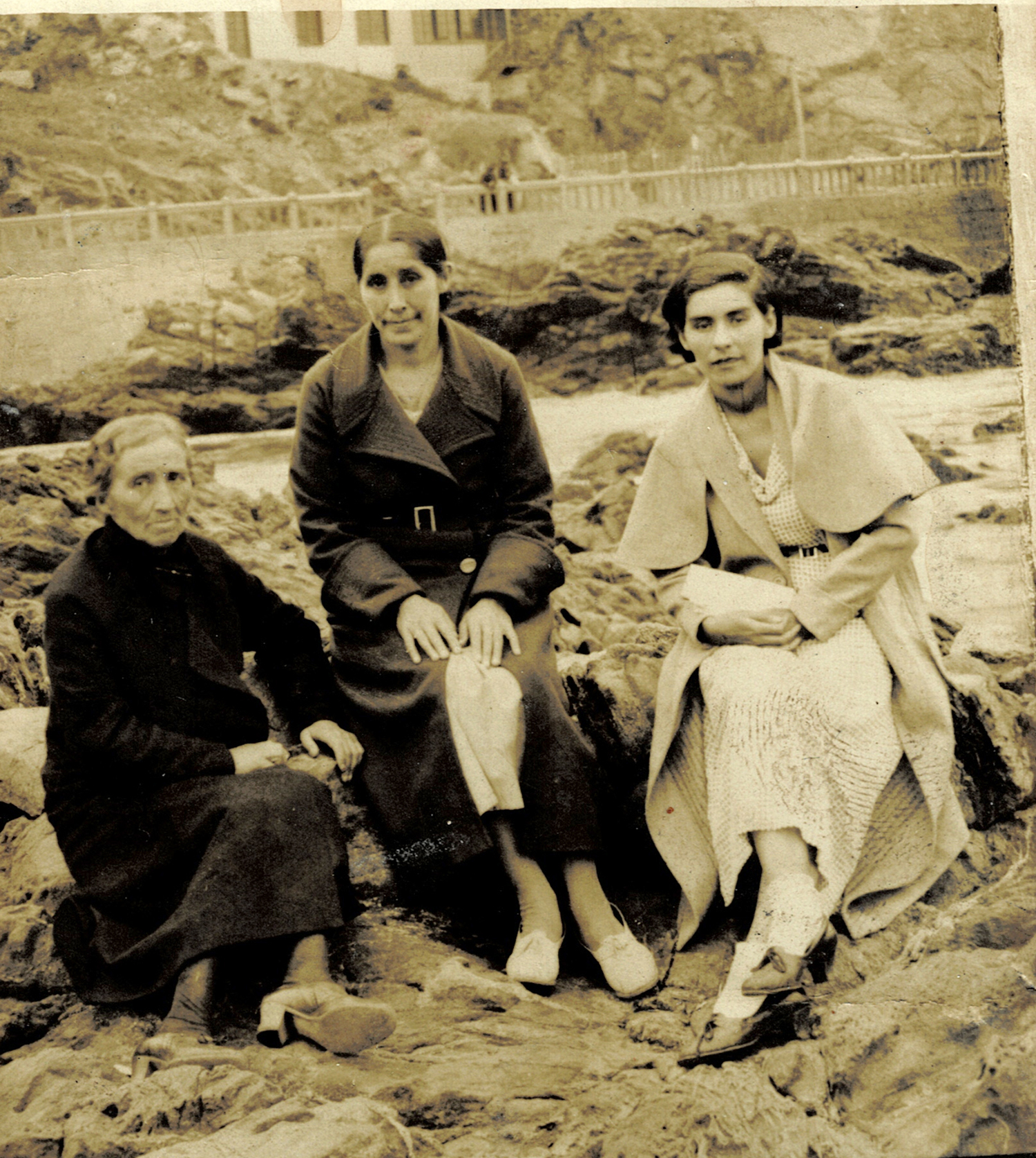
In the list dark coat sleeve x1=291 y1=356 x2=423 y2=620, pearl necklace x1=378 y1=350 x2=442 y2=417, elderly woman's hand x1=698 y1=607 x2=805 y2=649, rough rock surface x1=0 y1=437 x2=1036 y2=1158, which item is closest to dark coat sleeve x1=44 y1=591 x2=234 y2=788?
rough rock surface x1=0 y1=437 x2=1036 y2=1158

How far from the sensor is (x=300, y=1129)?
3.13 metres

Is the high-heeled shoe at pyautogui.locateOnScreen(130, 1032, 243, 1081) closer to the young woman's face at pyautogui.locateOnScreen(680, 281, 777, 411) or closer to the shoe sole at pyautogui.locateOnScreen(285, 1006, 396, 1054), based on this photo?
the shoe sole at pyautogui.locateOnScreen(285, 1006, 396, 1054)

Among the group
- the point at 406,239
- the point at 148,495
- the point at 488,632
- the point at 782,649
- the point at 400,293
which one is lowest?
the point at 782,649

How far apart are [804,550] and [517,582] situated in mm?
900

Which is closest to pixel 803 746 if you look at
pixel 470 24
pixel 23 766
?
pixel 23 766

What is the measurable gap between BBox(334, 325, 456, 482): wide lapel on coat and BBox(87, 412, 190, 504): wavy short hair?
0.51 metres

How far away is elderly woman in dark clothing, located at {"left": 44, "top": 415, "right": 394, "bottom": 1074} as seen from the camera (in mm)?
3250

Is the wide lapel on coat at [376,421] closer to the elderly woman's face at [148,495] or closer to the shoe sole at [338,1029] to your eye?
the elderly woman's face at [148,495]

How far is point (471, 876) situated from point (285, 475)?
1474 mm

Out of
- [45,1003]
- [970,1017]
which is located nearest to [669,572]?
[970,1017]

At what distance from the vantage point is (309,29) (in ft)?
13.5

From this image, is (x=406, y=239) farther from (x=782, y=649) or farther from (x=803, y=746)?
(x=803, y=746)

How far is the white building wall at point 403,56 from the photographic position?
4133mm

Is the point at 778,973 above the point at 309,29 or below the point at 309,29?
below
